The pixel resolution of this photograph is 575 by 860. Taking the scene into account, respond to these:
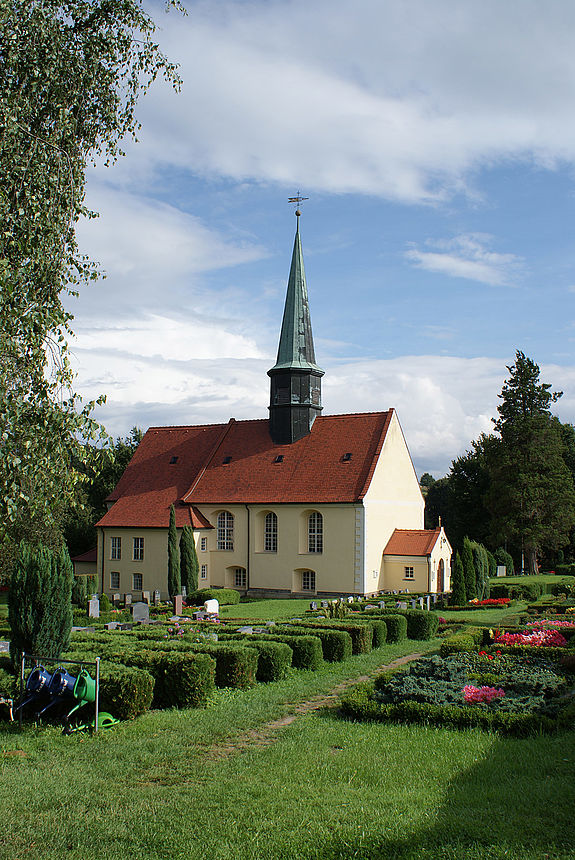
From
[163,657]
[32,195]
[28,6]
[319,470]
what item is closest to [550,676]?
[163,657]

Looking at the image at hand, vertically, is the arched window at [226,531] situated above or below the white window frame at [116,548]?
above

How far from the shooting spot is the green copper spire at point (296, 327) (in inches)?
1629

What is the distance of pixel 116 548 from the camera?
42.1 meters

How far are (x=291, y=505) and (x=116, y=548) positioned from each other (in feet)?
37.2

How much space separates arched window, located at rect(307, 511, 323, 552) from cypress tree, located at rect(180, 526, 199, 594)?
20.3ft

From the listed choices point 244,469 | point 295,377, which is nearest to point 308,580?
point 244,469

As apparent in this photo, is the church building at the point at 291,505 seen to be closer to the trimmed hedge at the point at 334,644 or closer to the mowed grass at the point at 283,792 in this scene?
the trimmed hedge at the point at 334,644

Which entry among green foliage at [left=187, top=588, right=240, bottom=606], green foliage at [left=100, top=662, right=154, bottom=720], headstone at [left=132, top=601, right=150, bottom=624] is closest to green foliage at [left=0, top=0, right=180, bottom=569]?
green foliage at [left=100, top=662, right=154, bottom=720]

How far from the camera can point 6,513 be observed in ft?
28.8

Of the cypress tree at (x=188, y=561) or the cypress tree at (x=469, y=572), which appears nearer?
the cypress tree at (x=469, y=572)

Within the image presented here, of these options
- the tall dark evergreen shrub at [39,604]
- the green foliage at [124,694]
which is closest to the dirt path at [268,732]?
the green foliage at [124,694]

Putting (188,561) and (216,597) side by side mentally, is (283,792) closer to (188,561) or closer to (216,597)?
(216,597)

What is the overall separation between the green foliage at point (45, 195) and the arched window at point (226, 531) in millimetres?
30112

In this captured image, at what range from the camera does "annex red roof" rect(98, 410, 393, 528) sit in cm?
3841
